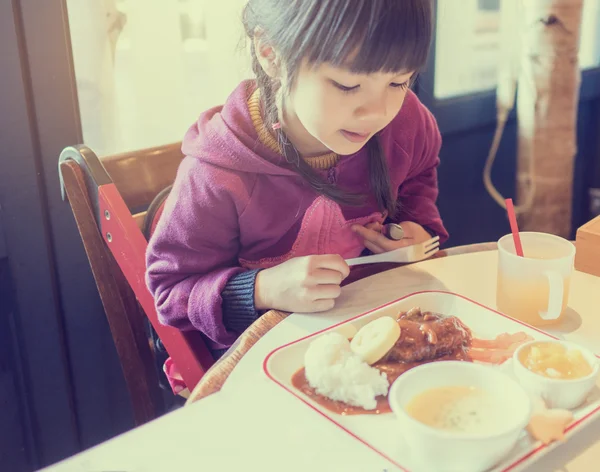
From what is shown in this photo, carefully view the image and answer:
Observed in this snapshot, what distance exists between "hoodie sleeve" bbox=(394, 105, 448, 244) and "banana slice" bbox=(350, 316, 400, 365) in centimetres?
54

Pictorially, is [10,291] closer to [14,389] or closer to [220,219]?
[14,389]

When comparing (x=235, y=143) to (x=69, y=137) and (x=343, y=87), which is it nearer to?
(x=343, y=87)

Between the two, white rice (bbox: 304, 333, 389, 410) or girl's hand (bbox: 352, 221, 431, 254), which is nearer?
white rice (bbox: 304, 333, 389, 410)

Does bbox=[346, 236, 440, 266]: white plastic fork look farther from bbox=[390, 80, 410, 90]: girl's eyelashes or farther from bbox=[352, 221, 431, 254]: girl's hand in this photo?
bbox=[390, 80, 410, 90]: girl's eyelashes

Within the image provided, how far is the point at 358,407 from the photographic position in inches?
28.5

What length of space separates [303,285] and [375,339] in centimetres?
18

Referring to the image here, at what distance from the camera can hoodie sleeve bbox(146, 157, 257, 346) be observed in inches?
41.2

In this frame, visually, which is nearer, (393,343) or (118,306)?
(393,343)

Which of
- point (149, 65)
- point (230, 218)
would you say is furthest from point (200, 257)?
point (149, 65)

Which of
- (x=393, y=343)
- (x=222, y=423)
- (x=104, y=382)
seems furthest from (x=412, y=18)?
(x=104, y=382)

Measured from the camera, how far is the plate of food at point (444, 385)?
0.61 meters

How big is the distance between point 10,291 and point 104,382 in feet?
1.16

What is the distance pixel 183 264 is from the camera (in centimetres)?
108

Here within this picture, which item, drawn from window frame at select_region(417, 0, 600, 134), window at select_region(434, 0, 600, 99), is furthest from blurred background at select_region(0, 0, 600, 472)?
window at select_region(434, 0, 600, 99)
